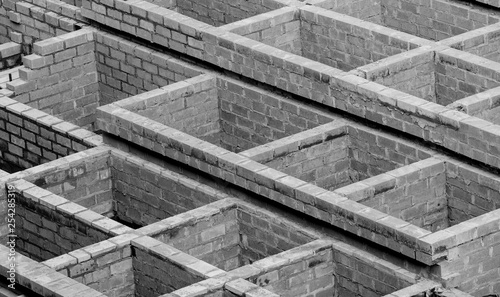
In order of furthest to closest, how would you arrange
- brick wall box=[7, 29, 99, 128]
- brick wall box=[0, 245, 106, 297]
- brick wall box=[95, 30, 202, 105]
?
1. brick wall box=[7, 29, 99, 128]
2. brick wall box=[95, 30, 202, 105]
3. brick wall box=[0, 245, 106, 297]

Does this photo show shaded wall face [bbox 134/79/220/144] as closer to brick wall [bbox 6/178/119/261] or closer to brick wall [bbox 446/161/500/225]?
brick wall [bbox 6/178/119/261]

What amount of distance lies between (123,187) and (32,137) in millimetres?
2022

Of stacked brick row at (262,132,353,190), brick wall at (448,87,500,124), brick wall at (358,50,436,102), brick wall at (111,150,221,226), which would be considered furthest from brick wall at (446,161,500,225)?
brick wall at (111,150,221,226)

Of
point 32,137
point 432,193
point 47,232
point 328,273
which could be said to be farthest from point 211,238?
point 32,137

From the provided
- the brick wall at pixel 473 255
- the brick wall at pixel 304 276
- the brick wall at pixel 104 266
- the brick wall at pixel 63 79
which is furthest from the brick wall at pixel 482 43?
the brick wall at pixel 104 266

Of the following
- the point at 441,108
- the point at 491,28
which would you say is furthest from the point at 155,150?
the point at 491,28

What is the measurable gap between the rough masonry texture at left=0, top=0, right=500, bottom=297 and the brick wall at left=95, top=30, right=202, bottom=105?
0.03m

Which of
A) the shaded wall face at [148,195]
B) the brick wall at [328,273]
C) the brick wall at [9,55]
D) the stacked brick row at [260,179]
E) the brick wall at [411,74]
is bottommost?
the brick wall at [9,55]

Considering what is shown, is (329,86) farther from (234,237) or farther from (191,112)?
(234,237)

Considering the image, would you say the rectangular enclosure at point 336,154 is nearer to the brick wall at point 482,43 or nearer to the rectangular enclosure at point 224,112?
the rectangular enclosure at point 224,112

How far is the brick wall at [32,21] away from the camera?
86.6 ft

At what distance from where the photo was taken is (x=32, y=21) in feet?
88.8

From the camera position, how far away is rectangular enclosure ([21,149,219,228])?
70.8 ft

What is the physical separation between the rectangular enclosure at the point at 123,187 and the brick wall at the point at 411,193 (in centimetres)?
234
